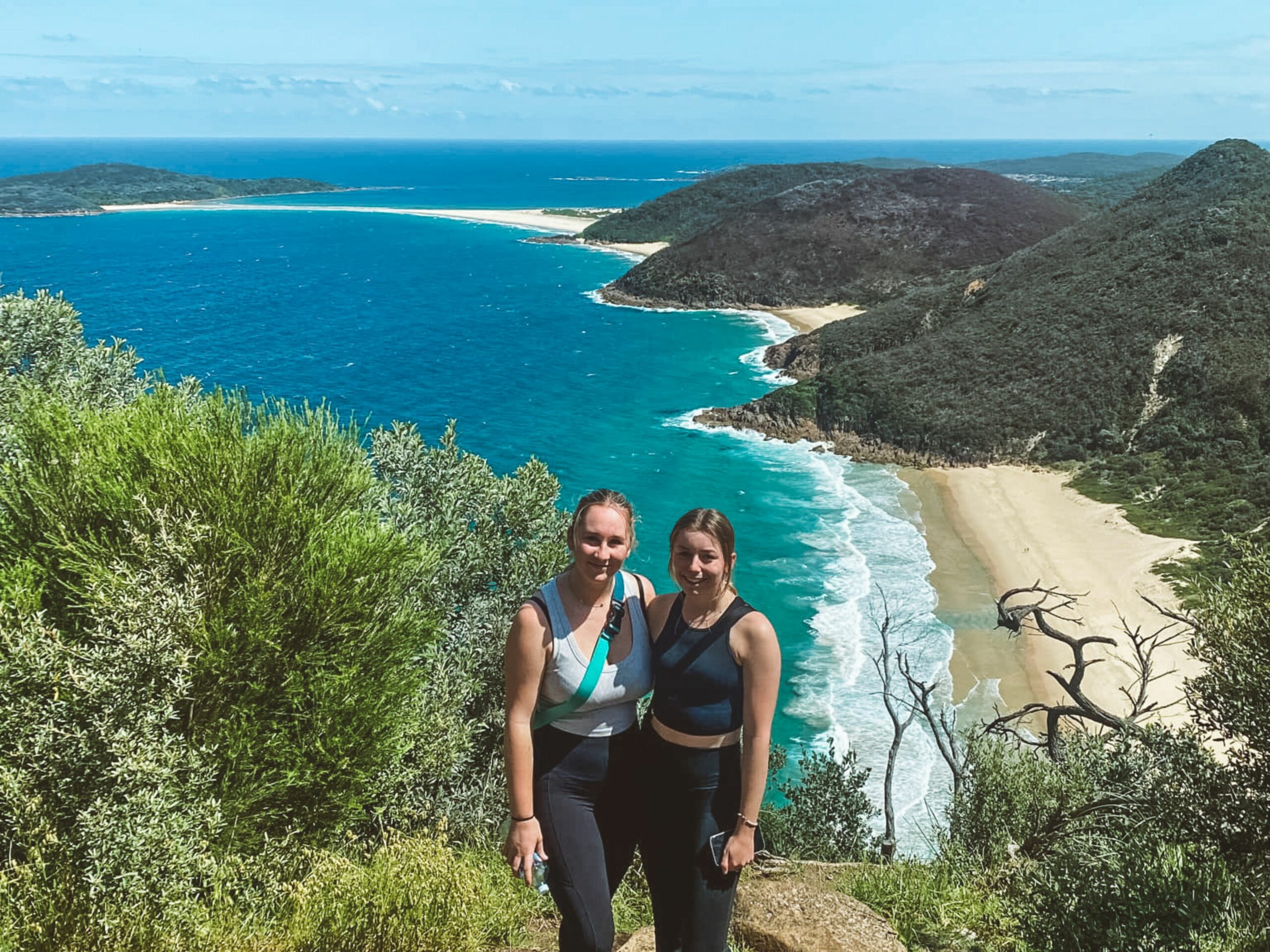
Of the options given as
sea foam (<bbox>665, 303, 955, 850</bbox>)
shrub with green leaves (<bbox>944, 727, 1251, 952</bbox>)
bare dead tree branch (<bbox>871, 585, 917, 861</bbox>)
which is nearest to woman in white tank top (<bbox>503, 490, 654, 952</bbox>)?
shrub with green leaves (<bbox>944, 727, 1251, 952</bbox>)

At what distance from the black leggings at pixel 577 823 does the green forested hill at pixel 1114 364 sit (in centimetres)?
4187

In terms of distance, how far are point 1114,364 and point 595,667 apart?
59.0 m

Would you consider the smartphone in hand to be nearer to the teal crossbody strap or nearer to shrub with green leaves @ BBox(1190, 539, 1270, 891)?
the teal crossbody strap

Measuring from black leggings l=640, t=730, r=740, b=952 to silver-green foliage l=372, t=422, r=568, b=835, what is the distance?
852 centimetres

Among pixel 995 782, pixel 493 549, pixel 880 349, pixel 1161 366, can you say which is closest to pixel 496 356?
pixel 880 349

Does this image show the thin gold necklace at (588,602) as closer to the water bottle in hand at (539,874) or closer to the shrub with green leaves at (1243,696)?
the water bottle in hand at (539,874)

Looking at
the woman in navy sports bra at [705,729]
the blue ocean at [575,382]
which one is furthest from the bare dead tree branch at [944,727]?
the woman in navy sports bra at [705,729]

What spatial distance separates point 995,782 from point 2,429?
63.6ft

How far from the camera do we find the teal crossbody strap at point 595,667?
4887 mm

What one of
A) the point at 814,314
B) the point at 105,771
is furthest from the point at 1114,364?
the point at 105,771

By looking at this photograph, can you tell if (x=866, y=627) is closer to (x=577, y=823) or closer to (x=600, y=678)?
(x=577, y=823)

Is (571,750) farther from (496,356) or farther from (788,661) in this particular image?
(496,356)

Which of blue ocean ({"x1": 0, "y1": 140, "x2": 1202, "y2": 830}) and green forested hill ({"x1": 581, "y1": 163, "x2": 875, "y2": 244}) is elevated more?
green forested hill ({"x1": 581, "y1": 163, "x2": 875, "y2": 244})

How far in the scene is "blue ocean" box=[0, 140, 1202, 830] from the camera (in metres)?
33.8
